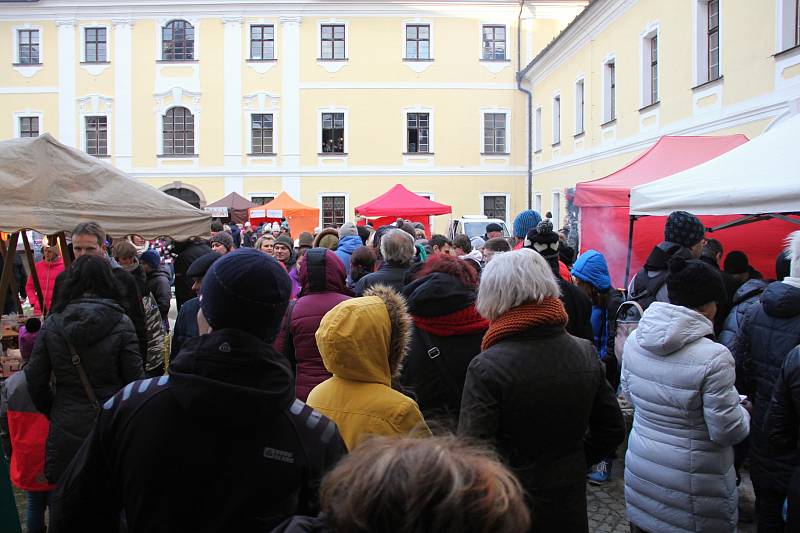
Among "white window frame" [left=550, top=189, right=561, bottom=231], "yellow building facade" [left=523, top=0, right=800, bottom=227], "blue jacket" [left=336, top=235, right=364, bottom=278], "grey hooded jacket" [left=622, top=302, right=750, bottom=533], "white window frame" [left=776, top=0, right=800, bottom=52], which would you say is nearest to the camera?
"grey hooded jacket" [left=622, top=302, right=750, bottom=533]

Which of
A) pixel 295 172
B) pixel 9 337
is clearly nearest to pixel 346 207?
pixel 295 172

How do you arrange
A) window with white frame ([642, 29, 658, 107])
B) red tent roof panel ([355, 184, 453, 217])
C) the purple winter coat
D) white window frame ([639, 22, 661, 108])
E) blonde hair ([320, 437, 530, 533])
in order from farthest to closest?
white window frame ([639, 22, 661, 108]) < window with white frame ([642, 29, 658, 107]) < red tent roof panel ([355, 184, 453, 217]) < the purple winter coat < blonde hair ([320, 437, 530, 533])

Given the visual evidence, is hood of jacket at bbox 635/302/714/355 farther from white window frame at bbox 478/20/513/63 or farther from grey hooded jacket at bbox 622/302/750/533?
white window frame at bbox 478/20/513/63

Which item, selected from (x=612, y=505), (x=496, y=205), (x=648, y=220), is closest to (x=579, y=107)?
(x=496, y=205)

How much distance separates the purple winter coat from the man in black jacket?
216cm

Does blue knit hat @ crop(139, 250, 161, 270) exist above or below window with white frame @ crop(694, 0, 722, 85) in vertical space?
below

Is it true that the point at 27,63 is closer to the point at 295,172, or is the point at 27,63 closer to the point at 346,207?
the point at 295,172

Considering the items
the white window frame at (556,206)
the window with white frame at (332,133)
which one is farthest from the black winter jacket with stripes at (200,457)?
the window with white frame at (332,133)

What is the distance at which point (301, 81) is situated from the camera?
94.0 ft

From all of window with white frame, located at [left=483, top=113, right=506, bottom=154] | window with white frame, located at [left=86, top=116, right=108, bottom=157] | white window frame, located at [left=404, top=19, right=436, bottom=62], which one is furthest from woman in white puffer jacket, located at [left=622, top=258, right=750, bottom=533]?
window with white frame, located at [left=86, top=116, right=108, bottom=157]

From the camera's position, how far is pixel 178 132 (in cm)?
2881

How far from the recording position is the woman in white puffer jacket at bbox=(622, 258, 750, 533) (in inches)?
111

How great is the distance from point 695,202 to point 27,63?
3098 cm

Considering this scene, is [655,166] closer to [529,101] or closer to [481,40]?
[529,101]
